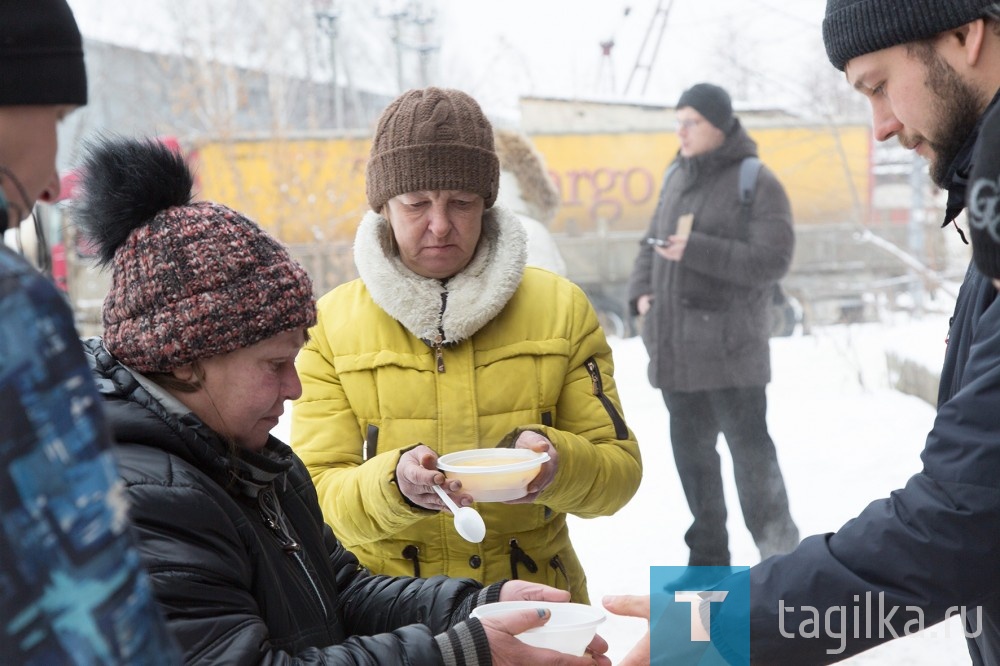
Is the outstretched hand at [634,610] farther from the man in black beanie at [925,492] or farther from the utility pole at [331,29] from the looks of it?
the utility pole at [331,29]

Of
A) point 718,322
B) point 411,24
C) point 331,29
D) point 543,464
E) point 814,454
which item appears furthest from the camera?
point 331,29

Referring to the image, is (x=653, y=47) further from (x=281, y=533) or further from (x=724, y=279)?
(x=281, y=533)

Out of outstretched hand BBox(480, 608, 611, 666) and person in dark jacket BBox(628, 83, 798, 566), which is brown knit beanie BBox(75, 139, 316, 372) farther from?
person in dark jacket BBox(628, 83, 798, 566)

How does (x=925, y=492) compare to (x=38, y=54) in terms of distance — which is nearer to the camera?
(x=38, y=54)

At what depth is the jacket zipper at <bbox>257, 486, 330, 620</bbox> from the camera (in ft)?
4.74

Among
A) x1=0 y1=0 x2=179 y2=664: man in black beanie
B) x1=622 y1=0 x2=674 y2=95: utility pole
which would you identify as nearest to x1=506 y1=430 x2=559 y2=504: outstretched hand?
x1=0 y1=0 x2=179 y2=664: man in black beanie

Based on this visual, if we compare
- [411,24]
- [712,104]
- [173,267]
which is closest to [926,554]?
[173,267]

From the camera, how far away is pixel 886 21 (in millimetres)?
1547

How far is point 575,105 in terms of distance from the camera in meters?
10.1

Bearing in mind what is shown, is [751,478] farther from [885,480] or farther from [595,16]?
[595,16]

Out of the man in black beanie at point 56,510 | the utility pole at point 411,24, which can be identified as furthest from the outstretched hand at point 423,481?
the utility pole at point 411,24

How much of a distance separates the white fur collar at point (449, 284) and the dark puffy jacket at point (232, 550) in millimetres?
493

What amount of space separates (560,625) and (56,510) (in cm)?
87

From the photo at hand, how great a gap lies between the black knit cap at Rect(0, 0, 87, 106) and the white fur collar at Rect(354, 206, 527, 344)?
3.74 ft
